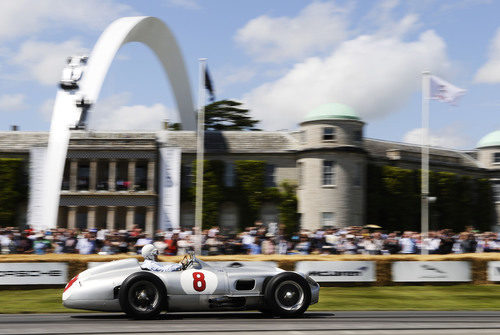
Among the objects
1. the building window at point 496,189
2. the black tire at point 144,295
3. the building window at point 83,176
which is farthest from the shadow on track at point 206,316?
the building window at point 496,189

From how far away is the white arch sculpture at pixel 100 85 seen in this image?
39250 millimetres

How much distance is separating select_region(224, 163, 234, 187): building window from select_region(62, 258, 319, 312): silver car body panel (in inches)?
1376

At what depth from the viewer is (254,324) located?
35.4ft

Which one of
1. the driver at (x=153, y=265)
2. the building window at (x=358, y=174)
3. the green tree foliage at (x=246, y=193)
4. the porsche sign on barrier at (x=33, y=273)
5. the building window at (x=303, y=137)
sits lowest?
the porsche sign on barrier at (x=33, y=273)

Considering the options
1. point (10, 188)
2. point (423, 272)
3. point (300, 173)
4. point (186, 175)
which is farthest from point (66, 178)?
point (423, 272)

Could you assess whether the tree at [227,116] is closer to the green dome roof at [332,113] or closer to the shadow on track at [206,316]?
the green dome roof at [332,113]

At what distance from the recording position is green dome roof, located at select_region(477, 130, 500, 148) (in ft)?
185

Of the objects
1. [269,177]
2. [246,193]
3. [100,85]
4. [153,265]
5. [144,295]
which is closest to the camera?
[144,295]

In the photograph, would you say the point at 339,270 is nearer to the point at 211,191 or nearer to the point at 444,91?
the point at 444,91

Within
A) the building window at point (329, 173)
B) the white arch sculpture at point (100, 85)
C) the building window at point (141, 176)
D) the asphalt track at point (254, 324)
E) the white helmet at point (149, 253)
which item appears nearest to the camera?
the asphalt track at point (254, 324)

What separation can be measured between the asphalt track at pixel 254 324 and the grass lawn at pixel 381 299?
162cm

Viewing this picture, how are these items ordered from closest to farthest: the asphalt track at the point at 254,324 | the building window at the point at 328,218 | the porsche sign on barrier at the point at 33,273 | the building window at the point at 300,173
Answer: the asphalt track at the point at 254,324, the porsche sign on barrier at the point at 33,273, the building window at the point at 328,218, the building window at the point at 300,173

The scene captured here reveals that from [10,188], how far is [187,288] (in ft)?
123

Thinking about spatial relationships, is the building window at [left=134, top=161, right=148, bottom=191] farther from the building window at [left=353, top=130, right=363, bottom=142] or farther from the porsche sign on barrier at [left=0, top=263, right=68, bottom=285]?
the porsche sign on barrier at [left=0, top=263, right=68, bottom=285]
